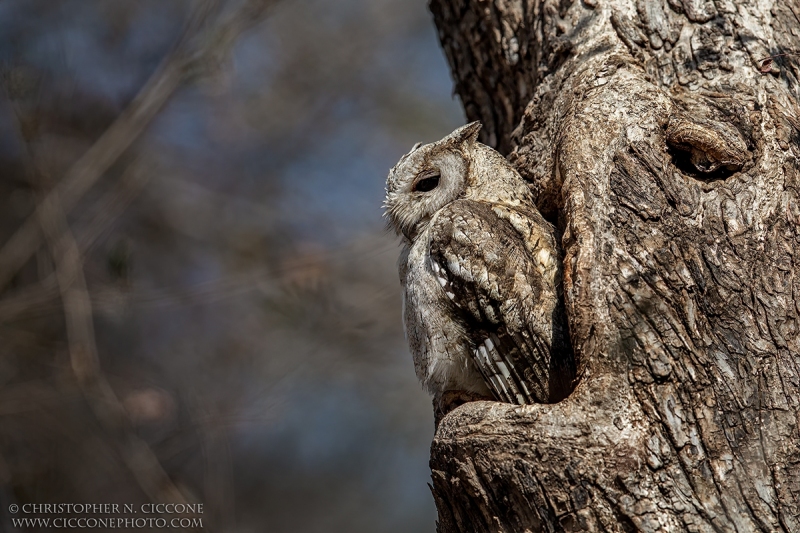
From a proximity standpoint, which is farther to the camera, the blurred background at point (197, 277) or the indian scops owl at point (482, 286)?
the blurred background at point (197, 277)

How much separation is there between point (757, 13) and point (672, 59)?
36 cm

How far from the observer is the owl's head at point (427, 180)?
3.11m

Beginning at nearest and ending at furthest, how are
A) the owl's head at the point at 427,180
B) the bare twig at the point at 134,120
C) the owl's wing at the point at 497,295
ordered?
the owl's wing at the point at 497,295 → the owl's head at the point at 427,180 → the bare twig at the point at 134,120

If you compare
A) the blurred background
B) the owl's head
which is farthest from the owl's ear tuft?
the blurred background

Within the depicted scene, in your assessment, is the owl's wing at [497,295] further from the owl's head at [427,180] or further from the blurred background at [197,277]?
the blurred background at [197,277]

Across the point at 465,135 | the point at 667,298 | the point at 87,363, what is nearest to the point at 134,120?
the point at 87,363

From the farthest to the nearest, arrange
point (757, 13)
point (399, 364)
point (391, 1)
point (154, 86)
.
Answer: point (391, 1), point (399, 364), point (154, 86), point (757, 13)

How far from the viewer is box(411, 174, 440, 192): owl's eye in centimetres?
322

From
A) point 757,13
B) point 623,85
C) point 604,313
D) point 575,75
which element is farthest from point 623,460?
point 757,13

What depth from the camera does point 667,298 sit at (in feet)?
7.05

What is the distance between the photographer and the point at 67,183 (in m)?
4.69

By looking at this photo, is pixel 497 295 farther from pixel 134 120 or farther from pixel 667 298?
pixel 134 120

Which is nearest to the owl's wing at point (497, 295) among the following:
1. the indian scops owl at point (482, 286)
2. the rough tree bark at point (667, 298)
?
the indian scops owl at point (482, 286)

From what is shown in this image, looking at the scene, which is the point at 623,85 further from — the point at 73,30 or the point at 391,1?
the point at 391,1
